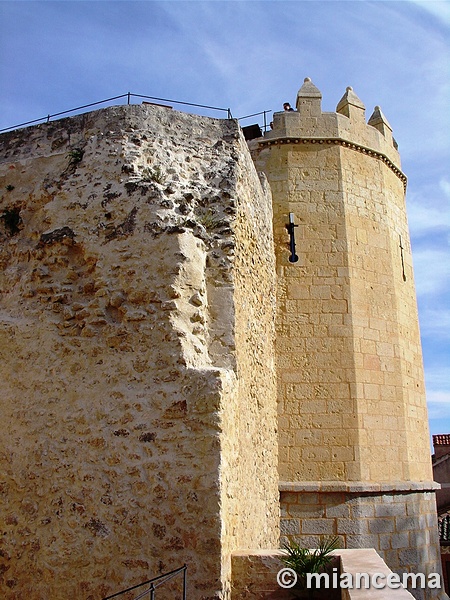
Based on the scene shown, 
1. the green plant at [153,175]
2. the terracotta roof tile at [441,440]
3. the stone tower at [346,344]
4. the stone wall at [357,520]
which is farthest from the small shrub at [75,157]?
the terracotta roof tile at [441,440]

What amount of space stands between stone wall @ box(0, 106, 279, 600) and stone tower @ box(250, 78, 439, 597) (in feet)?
6.02

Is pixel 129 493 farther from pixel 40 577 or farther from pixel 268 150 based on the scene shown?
pixel 268 150

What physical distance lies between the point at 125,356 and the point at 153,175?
1.58 m

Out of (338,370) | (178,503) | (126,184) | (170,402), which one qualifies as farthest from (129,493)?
(338,370)

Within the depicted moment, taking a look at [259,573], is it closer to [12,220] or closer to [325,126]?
[12,220]

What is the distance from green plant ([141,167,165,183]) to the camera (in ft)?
16.8

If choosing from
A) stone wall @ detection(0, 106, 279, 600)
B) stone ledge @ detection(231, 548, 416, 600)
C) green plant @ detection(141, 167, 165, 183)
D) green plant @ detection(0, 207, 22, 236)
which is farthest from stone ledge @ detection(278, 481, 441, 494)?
green plant @ detection(0, 207, 22, 236)

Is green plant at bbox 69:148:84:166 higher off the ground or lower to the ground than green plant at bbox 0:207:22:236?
higher

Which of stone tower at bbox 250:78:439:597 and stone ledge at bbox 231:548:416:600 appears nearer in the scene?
stone ledge at bbox 231:548:416:600

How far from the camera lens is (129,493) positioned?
14.2 ft

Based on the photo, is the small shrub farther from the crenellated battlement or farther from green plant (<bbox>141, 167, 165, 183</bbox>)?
the crenellated battlement

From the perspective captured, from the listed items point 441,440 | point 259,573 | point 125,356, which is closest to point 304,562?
point 259,573

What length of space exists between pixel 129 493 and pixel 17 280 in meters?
2.09

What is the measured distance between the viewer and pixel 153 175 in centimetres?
512
